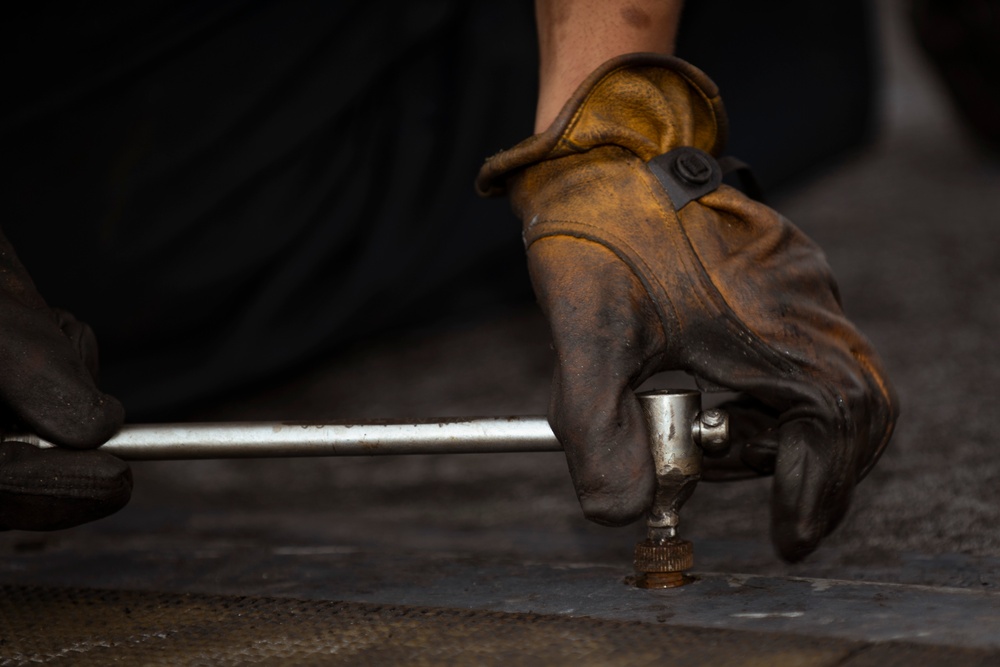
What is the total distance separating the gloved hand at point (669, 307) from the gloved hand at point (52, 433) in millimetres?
443

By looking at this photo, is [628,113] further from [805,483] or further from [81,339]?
[81,339]

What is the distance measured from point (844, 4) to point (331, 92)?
145cm

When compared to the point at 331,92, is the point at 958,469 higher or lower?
lower

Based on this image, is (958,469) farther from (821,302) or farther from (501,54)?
(501,54)

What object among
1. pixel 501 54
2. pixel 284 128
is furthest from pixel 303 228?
pixel 501 54

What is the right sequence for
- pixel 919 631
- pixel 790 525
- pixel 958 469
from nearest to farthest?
pixel 919 631, pixel 790 525, pixel 958 469

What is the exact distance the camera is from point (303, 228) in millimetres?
2109

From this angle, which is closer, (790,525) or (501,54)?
(790,525)

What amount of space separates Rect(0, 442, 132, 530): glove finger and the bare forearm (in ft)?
1.83

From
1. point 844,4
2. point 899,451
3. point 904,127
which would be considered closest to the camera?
point 899,451

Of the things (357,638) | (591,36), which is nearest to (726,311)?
(591,36)

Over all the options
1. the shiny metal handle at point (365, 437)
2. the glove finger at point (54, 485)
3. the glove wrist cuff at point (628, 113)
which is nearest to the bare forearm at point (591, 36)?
the glove wrist cuff at point (628, 113)

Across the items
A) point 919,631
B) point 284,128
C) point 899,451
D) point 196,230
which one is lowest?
point 899,451

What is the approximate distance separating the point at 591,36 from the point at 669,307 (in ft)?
1.00
